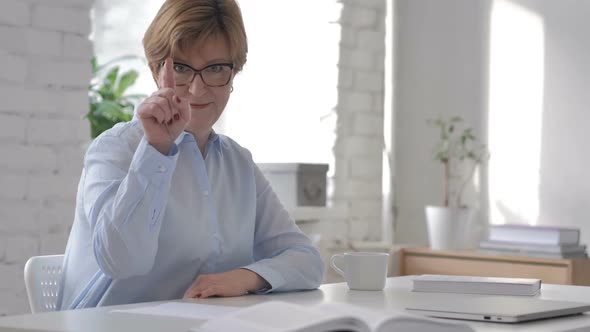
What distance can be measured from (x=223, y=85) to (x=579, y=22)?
2.50m

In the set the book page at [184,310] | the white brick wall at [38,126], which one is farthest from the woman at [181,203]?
the white brick wall at [38,126]

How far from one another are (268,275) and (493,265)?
7.12 feet

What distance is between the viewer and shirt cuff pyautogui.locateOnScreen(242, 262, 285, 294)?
6.37 feet

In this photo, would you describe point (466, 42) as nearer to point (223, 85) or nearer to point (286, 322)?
point (223, 85)

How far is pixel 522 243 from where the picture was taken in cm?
390

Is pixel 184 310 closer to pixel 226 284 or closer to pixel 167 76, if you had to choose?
pixel 226 284

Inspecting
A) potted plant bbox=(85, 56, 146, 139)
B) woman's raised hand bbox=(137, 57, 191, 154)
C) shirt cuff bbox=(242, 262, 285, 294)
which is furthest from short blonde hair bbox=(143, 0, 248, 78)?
potted plant bbox=(85, 56, 146, 139)

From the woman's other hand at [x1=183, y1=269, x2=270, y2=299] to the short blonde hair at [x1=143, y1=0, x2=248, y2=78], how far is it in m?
0.46

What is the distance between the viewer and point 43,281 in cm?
202

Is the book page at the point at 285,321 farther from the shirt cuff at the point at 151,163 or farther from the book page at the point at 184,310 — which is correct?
the shirt cuff at the point at 151,163

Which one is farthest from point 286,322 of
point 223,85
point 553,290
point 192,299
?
point 553,290

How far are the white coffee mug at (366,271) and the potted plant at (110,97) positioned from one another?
1.87 meters

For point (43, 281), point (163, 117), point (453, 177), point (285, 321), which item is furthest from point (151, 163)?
point (453, 177)

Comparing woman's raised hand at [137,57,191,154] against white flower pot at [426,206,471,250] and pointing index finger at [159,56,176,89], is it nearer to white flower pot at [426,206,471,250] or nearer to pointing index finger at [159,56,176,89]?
pointing index finger at [159,56,176,89]
